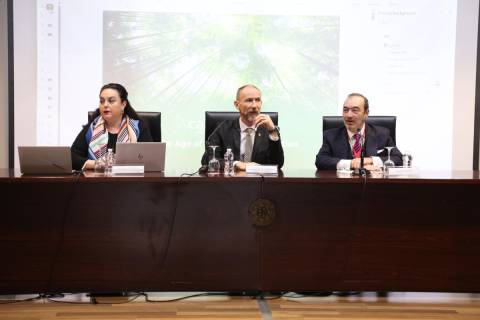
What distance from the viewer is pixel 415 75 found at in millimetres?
4160

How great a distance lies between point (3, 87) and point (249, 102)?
196cm

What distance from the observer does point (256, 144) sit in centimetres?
330

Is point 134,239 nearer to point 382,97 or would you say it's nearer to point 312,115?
point 312,115

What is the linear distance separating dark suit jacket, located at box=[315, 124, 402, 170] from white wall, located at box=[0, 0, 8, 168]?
2.29 meters

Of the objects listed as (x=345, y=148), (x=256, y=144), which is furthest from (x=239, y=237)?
(x=345, y=148)

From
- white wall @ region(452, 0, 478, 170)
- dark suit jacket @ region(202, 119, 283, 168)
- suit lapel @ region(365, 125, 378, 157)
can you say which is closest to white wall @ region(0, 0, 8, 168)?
dark suit jacket @ region(202, 119, 283, 168)

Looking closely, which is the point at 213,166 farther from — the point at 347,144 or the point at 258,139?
the point at 347,144

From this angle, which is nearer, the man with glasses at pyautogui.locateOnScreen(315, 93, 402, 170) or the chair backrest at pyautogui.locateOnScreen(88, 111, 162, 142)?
the man with glasses at pyautogui.locateOnScreen(315, 93, 402, 170)

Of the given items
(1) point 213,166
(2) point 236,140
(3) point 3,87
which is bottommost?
(1) point 213,166

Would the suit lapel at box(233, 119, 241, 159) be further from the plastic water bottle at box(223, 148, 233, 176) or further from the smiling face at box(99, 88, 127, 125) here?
the smiling face at box(99, 88, 127, 125)

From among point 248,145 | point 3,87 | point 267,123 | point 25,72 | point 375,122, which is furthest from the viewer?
point 3,87

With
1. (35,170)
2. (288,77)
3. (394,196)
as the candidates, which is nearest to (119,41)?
(288,77)

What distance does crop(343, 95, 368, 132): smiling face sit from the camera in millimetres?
3168

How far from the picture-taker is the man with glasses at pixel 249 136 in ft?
10.6
